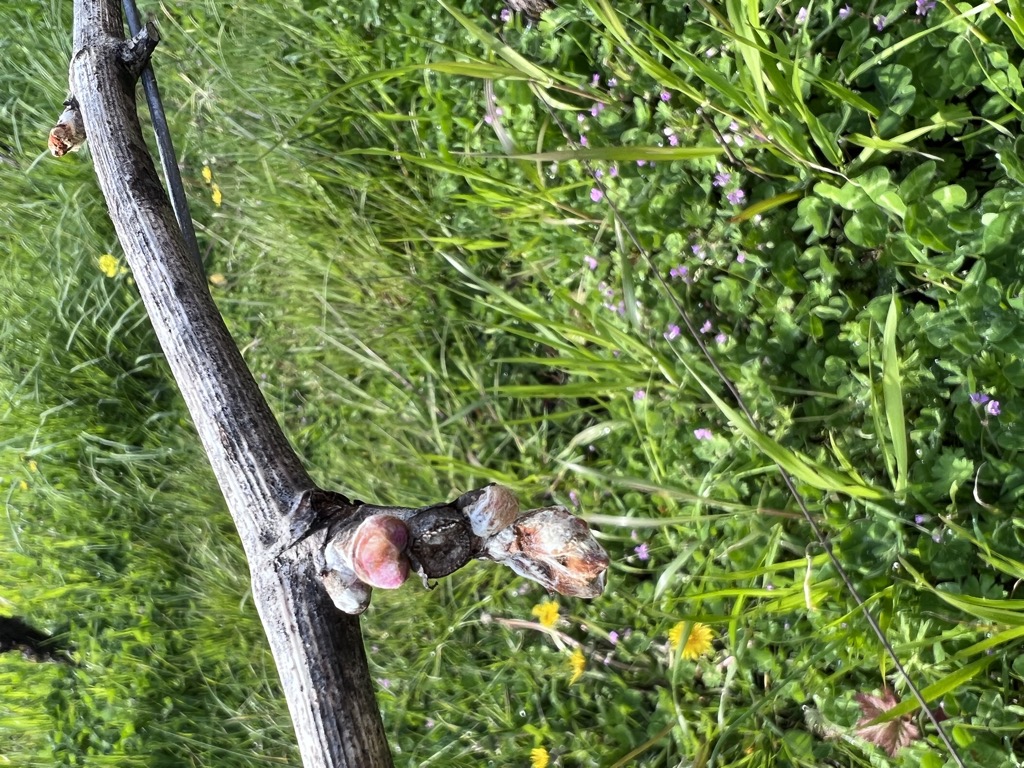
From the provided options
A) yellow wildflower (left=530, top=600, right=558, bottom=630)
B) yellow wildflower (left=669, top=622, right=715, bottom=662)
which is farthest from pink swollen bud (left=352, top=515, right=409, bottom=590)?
yellow wildflower (left=530, top=600, right=558, bottom=630)

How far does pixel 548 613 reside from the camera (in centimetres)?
162

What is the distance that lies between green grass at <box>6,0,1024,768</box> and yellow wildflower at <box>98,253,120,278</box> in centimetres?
6

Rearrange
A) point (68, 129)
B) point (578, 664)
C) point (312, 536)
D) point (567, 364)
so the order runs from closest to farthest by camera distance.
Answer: point (312, 536), point (68, 129), point (567, 364), point (578, 664)

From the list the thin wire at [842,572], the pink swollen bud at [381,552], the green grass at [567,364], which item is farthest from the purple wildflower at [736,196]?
the pink swollen bud at [381,552]

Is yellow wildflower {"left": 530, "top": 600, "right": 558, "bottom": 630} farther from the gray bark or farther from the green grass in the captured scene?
the gray bark

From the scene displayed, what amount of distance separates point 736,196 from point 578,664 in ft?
3.40

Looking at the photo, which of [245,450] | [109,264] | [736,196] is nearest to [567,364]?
[736,196]

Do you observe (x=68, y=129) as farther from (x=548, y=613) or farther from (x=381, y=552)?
(x=548, y=613)

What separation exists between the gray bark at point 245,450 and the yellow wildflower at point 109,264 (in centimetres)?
114

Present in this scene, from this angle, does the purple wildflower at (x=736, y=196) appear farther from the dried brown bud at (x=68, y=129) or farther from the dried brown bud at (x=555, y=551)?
the dried brown bud at (x=68, y=129)

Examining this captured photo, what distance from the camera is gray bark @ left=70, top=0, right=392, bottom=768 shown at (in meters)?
0.80

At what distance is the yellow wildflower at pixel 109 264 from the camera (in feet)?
7.58

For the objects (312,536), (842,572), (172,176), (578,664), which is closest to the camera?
(312,536)

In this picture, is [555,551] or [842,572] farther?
[842,572]
